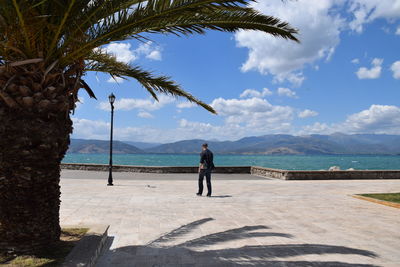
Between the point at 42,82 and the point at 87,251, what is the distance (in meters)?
2.28

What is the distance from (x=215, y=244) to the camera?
17.8 feet

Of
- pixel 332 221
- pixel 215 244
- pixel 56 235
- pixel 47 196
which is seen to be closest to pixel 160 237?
pixel 215 244

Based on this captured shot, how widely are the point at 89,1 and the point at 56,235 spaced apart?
326 centimetres

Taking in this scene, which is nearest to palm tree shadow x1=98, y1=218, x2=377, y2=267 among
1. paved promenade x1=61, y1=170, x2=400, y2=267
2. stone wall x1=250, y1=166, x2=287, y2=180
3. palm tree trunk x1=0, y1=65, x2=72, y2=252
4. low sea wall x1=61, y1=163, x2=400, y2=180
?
paved promenade x1=61, y1=170, x2=400, y2=267

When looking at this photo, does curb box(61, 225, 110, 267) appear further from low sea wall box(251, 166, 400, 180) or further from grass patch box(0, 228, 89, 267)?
low sea wall box(251, 166, 400, 180)

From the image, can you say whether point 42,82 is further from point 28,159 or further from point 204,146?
point 204,146

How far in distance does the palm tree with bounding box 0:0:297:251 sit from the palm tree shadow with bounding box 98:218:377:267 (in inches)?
45.8

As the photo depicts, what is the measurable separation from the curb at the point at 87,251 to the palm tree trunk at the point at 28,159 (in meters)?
0.51

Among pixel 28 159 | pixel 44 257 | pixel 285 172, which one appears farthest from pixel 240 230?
pixel 285 172

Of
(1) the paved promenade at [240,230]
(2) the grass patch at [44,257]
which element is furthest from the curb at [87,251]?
(1) the paved promenade at [240,230]

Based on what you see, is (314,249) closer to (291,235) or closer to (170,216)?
(291,235)

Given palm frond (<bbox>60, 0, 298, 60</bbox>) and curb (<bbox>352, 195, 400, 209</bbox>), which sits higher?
palm frond (<bbox>60, 0, 298, 60</bbox>)

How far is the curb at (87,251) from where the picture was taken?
3.84 m

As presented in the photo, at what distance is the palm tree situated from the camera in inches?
160
